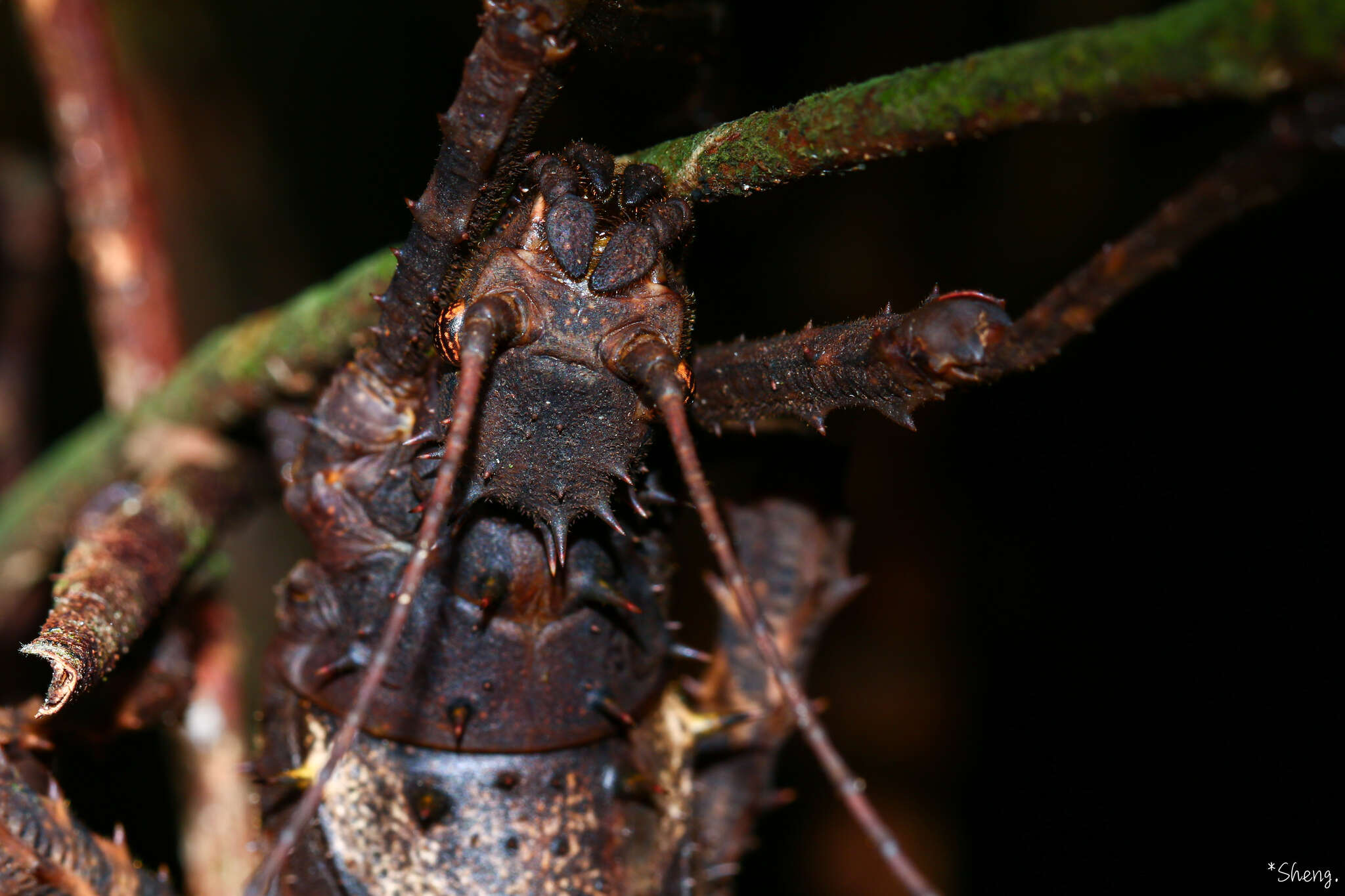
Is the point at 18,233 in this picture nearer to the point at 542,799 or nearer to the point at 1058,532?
A: the point at 542,799

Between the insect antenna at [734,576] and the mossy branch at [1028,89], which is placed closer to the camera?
the mossy branch at [1028,89]

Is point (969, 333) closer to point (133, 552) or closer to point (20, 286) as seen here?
point (133, 552)

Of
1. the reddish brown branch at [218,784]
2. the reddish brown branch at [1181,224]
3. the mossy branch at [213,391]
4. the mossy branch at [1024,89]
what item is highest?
the mossy branch at [213,391]

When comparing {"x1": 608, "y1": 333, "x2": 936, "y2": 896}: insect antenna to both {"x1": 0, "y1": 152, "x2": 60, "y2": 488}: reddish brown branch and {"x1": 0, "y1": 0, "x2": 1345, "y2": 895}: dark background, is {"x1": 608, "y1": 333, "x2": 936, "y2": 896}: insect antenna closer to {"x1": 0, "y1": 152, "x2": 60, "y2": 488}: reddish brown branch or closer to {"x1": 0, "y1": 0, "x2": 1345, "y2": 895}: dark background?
{"x1": 0, "y1": 0, "x2": 1345, "y2": 895}: dark background

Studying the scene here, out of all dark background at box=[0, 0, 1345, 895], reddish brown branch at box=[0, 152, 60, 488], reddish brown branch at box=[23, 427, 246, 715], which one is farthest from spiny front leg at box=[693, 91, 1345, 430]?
reddish brown branch at box=[0, 152, 60, 488]

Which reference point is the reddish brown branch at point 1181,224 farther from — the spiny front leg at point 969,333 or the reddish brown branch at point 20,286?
the reddish brown branch at point 20,286

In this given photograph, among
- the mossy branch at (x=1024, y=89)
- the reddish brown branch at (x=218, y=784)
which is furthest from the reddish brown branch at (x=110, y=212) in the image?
the mossy branch at (x=1024, y=89)
